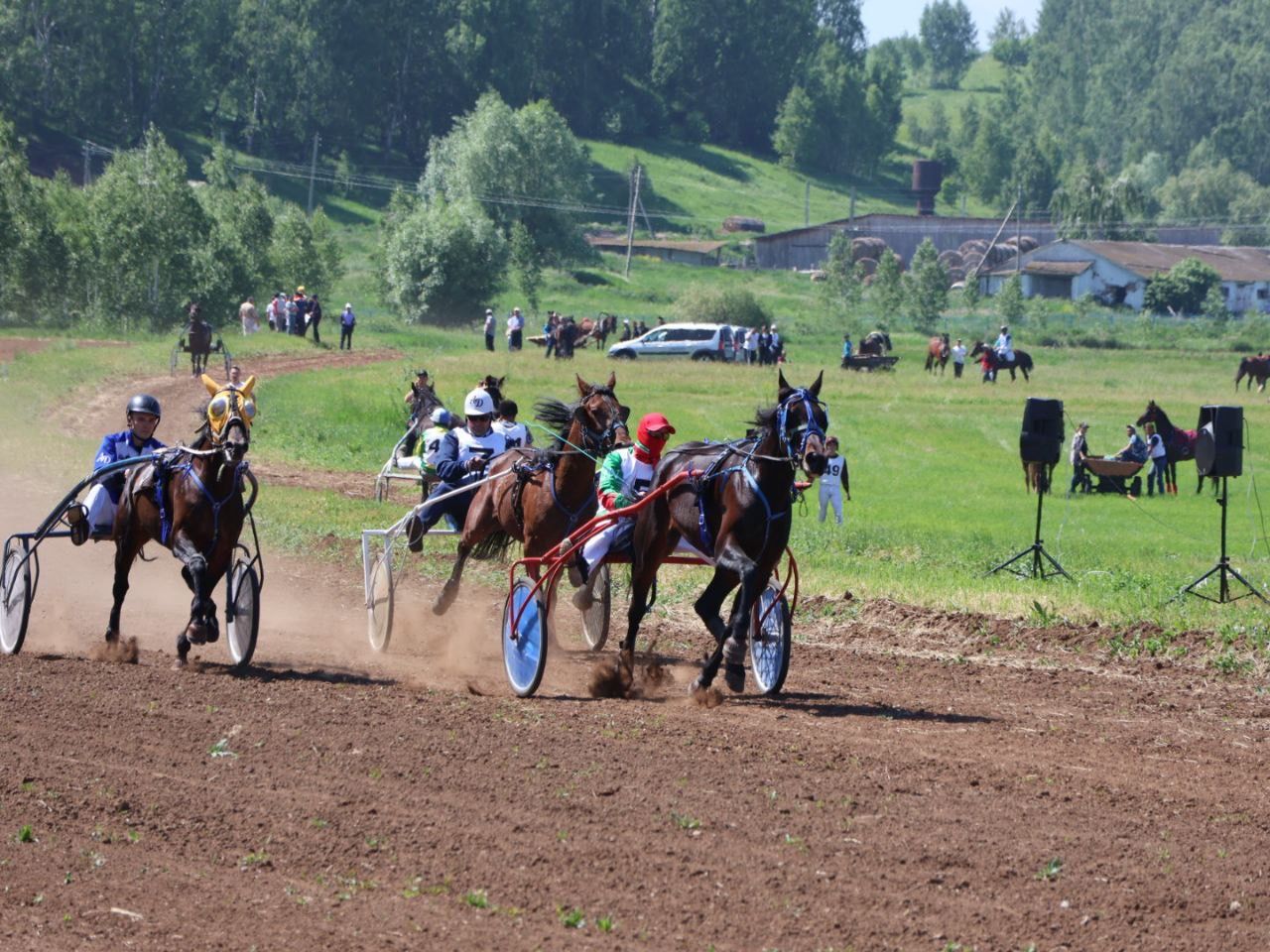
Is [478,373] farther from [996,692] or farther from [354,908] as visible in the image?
[354,908]

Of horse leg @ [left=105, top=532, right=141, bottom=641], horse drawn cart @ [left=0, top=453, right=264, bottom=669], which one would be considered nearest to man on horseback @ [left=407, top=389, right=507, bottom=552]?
horse drawn cart @ [left=0, top=453, right=264, bottom=669]

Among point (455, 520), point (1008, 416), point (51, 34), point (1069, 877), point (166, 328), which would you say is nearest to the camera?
point (1069, 877)

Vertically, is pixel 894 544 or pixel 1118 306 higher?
pixel 1118 306

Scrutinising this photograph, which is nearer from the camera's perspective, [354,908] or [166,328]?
[354,908]

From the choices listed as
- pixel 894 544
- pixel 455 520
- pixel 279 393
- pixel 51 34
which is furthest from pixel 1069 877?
pixel 51 34

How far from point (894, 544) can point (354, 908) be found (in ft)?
47.9

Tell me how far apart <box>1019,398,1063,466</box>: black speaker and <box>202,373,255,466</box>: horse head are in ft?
32.1

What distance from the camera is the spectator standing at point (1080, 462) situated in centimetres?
3044

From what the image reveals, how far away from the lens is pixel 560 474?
12.5 m

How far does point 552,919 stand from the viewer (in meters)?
7.09

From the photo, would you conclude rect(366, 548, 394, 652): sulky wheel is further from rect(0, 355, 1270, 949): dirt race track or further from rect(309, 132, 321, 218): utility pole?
rect(309, 132, 321, 218): utility pole

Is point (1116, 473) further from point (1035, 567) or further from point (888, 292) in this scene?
point (888, 292)

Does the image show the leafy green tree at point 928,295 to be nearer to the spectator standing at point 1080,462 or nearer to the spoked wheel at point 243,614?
the spectator standing at point 1080,462

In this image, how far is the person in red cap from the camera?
11981mm
